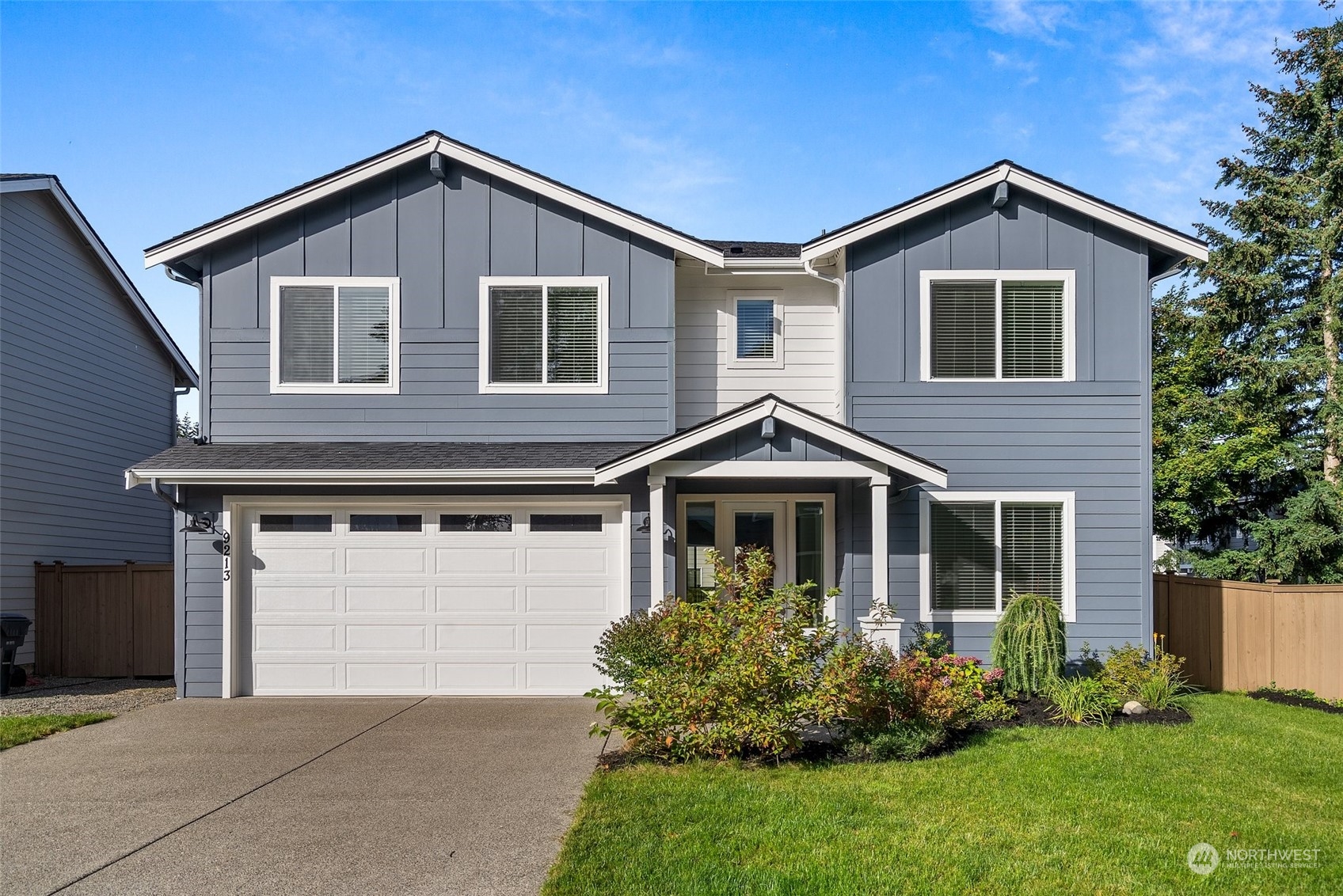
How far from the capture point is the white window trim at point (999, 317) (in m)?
11.3

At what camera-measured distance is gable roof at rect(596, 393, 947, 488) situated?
382 inches

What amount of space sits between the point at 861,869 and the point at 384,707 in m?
6.62

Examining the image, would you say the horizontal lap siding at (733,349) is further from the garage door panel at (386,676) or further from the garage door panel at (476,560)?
the garage door panel at (386,676)

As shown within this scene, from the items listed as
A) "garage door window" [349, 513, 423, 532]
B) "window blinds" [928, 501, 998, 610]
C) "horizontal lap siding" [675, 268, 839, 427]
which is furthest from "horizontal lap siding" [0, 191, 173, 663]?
"window blinds" [928, 501, 998, 610]

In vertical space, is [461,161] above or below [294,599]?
above

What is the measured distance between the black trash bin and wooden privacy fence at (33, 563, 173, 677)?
1.24 m

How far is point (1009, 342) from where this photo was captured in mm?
11344

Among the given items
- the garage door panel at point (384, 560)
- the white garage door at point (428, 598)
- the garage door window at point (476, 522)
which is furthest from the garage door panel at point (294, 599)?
the garage door window at point (476, 522)

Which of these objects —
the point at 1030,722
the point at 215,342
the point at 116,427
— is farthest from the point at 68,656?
the point at 1030,722

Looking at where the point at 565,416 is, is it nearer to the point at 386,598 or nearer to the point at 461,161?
the point at 386,598

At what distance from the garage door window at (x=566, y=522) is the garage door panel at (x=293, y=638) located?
2.73 meters

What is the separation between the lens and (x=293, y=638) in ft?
36.0

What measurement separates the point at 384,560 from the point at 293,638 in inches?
55.7

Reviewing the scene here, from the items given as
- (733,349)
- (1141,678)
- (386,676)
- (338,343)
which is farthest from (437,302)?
(1141,678)
